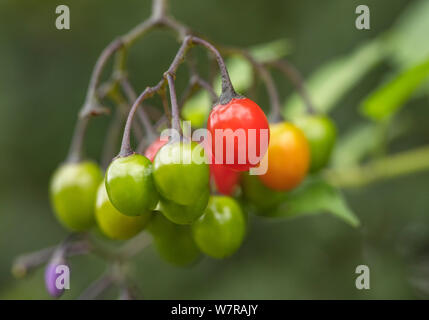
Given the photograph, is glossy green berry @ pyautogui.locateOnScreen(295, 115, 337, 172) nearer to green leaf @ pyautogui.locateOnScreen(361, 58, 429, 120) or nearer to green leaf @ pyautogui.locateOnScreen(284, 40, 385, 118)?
green leaf @ pyautogui.locateOnScreen(361, 58, 429, 120)

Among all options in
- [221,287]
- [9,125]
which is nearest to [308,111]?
[221,287]

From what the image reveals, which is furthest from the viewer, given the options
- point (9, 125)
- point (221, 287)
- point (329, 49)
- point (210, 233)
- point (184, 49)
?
point (9, 125)

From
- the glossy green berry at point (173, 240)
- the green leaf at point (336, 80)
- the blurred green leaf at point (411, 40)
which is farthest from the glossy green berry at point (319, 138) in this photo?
the blurred green leaf at point (411, 40)

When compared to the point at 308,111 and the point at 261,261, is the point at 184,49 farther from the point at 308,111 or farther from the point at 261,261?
the point at 261,261

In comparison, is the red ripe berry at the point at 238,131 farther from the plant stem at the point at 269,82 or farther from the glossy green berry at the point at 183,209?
the plant stem at the point at 269,82

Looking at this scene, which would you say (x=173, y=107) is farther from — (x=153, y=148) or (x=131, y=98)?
(x=131, y=98)

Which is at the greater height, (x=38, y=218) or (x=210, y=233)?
(x=38, y=218)
